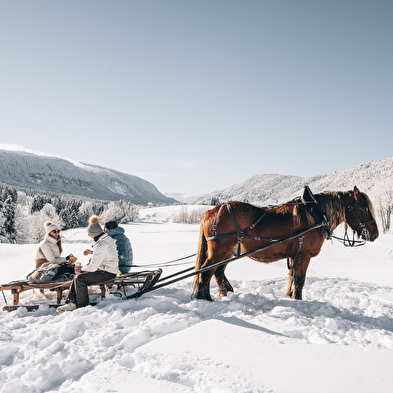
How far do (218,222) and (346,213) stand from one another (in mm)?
2441

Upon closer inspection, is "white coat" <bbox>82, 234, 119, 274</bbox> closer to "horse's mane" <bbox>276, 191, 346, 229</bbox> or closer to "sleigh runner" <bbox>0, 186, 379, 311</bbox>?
"sleigh runner" <bbox>0, 186, 379, 311</bbox>

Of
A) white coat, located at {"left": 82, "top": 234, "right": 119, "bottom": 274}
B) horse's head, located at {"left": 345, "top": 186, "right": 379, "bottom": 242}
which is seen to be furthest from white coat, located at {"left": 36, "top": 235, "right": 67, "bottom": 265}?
horse's head, located at {"left": 345, "top": 186, "right": 379, "bottom": 242}

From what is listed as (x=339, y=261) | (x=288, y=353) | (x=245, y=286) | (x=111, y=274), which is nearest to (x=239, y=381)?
(x=288, y=353)

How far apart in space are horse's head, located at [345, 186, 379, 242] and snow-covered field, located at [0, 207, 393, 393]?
116cm

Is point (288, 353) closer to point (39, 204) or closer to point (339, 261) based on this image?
point (339, 261)

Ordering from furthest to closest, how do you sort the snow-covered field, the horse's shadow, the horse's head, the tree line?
the tree line → the horse's head → the horse's shadow → the snow-covered field

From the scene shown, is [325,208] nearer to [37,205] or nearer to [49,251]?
[49,251]

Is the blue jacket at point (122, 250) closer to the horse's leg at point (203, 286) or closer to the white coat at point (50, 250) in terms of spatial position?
the white coat at point (50, 250)

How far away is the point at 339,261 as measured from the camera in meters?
10.3

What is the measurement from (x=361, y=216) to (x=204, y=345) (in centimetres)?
376

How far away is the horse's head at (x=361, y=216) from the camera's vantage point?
4676 millimetres

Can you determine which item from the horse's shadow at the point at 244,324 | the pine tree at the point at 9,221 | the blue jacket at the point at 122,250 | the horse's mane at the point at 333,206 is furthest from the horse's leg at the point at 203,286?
the pine tree at the point at 9,221

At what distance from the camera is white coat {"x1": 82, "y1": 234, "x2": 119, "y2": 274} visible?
167 inches

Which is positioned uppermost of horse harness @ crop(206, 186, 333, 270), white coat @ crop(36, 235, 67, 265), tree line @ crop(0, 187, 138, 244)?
horse harness @ crop(206, 186, 333, 270)
